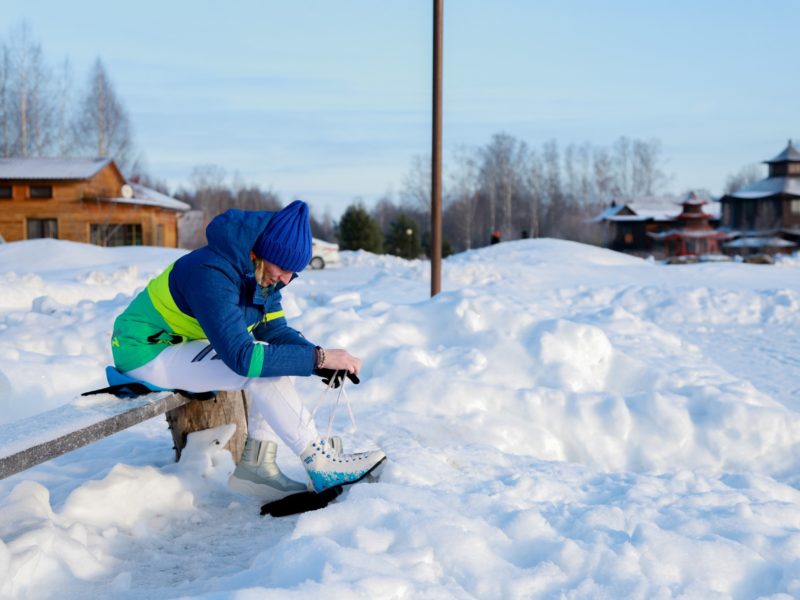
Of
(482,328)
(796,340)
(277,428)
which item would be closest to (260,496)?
(277,428)

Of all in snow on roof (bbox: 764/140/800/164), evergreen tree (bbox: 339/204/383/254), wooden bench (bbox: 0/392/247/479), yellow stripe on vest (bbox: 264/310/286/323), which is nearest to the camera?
wooden bench (bbox: 0/392/247/479)

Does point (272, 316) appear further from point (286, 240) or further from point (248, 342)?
point (286, 240)

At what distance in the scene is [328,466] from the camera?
356 cm

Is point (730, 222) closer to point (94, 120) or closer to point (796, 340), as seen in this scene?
point (94, 120)

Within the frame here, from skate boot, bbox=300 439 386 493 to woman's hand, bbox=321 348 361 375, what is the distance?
364 mm

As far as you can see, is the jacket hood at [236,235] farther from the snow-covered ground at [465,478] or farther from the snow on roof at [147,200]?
the snow on roof at [147,200]

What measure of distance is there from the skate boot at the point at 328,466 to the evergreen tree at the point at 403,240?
4205 cm

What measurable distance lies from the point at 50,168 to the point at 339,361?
35.4 metres

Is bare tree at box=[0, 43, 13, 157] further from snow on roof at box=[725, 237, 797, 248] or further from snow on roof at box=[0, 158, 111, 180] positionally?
snow on roof at box=[725, 237, 797, 248]

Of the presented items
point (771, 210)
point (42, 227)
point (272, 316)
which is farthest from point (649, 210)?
point (272, 316)

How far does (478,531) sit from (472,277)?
13.4 metres

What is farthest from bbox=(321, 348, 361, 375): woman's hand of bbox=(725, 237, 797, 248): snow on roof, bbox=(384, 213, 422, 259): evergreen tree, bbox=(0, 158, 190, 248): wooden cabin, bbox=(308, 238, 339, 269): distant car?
bbox=(725, 237, 797, 248): snow on roof

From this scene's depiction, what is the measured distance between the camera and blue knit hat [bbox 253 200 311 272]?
3307mm

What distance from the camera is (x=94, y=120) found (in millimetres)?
46781
